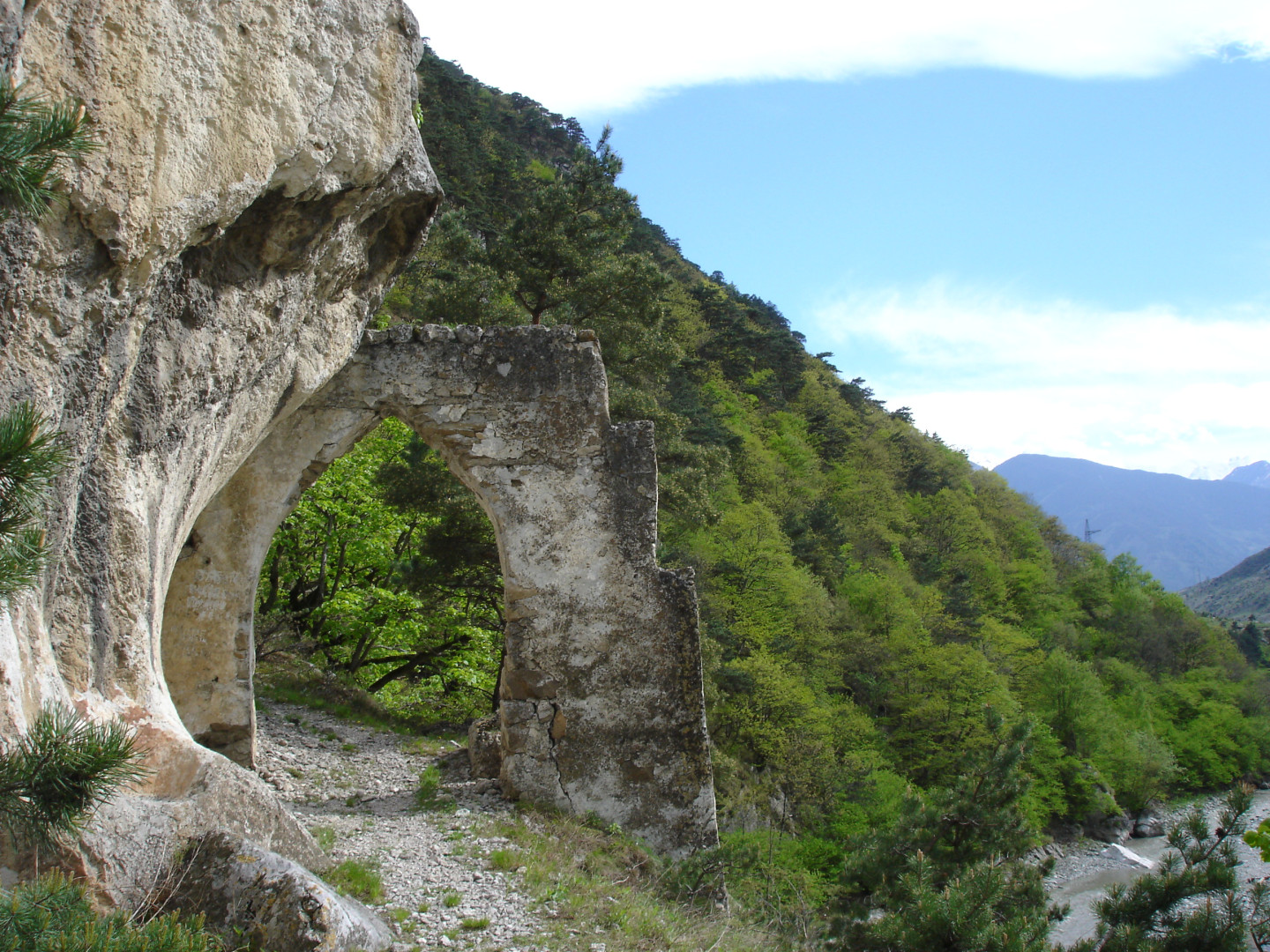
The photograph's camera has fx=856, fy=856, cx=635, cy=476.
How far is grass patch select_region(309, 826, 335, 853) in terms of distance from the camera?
16.2 feet

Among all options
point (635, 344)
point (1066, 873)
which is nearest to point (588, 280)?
point (635, 344)

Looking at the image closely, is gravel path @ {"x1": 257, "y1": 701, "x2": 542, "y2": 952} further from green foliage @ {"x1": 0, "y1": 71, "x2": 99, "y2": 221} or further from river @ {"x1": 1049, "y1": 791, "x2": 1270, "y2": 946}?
river @ {"x1": 1049, "y1": 791, "x2": 1270, "y2": 946}

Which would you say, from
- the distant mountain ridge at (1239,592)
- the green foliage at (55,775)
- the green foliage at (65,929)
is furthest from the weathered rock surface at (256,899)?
the distant mountain ridge at (1239,592)

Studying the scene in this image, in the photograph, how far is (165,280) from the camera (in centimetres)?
351

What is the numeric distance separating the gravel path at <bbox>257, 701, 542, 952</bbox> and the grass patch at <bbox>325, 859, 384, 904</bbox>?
0.24 feet

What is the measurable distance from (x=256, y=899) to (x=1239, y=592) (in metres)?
112

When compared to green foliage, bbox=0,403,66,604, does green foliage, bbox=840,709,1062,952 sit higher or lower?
lower

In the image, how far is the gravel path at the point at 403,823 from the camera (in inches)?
166

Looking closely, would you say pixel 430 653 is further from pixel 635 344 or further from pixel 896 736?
pixel 896 736

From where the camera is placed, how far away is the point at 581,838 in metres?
5.55

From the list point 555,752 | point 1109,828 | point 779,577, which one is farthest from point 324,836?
point 1109,828

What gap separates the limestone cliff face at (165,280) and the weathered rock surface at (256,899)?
0.64 ft

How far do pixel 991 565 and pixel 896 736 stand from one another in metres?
15.4

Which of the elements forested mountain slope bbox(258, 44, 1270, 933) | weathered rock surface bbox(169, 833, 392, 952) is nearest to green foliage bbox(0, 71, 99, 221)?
weathered rock surface bbox(169, 833, 392, 952)
